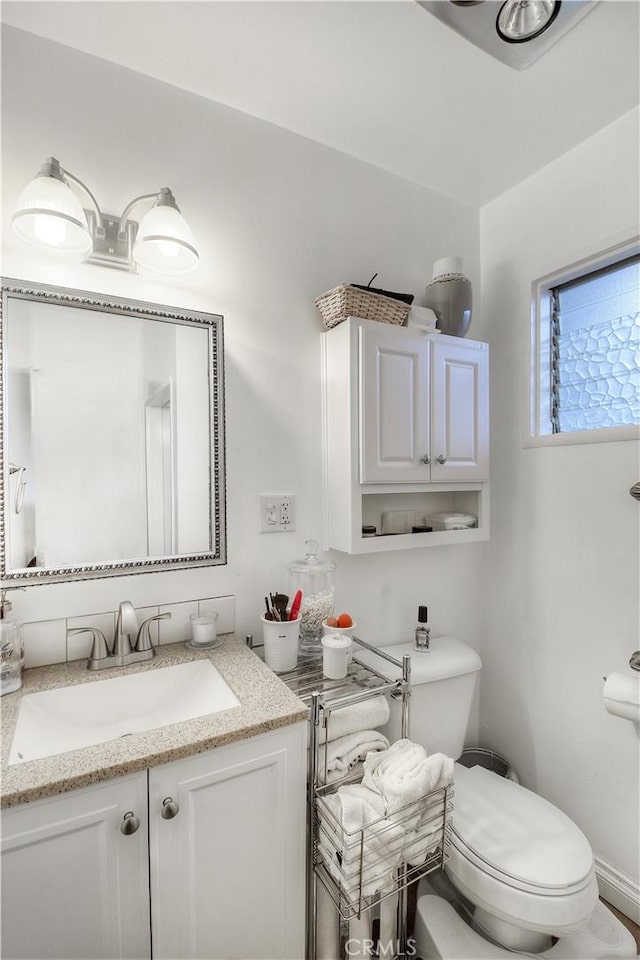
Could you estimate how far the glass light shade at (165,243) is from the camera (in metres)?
1.18

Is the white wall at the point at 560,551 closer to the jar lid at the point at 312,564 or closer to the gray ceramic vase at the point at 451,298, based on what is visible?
the gray ceramic vase at the point at 451,298

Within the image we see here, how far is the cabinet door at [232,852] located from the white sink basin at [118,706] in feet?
0.48

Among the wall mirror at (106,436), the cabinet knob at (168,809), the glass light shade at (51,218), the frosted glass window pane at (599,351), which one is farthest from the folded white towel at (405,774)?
the glass light shade at (51,218)

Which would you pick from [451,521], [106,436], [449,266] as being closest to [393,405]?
[451,521]

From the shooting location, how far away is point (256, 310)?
4.76 feet

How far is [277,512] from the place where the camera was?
1.47 meters

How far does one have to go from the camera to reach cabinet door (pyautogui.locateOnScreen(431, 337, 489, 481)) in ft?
5.14

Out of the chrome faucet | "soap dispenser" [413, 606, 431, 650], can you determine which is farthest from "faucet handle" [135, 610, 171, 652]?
"soap dispenser" [413, 606, 431, 650]

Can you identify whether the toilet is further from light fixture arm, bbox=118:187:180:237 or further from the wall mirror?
light fixture arm, bbox=118:187:180:237

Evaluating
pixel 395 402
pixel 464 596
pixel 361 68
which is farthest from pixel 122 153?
pixel 464 596

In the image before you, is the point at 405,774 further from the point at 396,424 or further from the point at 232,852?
the point at 396,424

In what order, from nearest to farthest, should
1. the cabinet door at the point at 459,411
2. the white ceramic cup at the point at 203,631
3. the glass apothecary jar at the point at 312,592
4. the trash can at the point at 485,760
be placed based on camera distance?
the white ceramic cup at the point at 203,631 < the glass apothecary jar at the point at 312,592 < the cabinet door at the point at 459,411 < the trash can at the point at 485,760

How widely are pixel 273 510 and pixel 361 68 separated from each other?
50.8 inches

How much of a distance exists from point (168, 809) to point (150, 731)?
135mm
